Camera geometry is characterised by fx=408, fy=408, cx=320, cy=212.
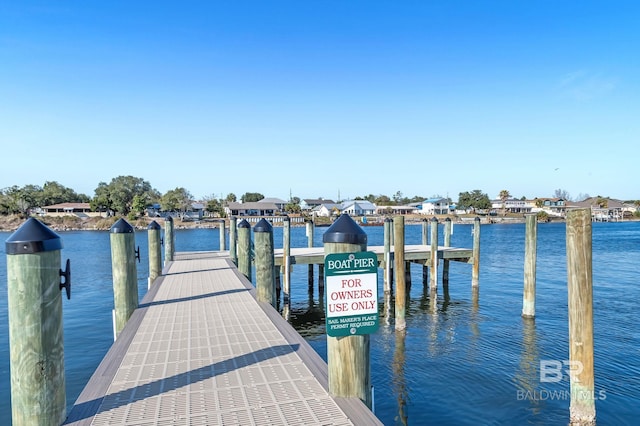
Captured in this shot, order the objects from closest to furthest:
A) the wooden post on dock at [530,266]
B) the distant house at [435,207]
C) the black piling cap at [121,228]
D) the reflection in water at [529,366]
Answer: the black piling cap at [121,228] < the reflection in water at [529,366] < the wooden post on dock at [530,266] < the distant house at [435,207]

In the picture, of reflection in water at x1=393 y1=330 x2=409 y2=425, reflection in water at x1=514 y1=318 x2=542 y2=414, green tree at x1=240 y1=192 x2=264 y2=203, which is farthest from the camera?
green tree at x1=240 y1=192 x2=264 y2=203

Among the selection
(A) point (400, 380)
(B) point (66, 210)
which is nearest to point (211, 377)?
(A) point (400, 380)

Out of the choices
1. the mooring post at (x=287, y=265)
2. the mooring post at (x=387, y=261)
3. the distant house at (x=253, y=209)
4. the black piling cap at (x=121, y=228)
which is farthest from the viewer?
the distant house at (x=253, y=209)

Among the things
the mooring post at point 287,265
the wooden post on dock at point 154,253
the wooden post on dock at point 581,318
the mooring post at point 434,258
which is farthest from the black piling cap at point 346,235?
the mooring post at point 434,258

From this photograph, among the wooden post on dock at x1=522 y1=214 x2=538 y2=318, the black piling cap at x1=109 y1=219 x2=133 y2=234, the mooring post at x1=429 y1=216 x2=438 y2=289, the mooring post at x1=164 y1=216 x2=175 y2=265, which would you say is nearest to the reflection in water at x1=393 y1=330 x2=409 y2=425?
the wooden post on dock at x1=522 y1=214 x2=538 y2=318

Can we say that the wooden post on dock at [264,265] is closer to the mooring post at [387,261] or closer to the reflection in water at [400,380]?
the reflection in water at [400,380]

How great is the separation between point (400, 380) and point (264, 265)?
15.4 ft

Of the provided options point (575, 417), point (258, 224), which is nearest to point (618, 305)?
point (575, 417)

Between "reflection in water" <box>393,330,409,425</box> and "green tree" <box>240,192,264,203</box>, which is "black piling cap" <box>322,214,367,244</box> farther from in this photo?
"green tree" <box>240,192,264,203</box>

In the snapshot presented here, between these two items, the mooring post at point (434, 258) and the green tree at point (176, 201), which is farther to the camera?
the green tree at point (176, 201)

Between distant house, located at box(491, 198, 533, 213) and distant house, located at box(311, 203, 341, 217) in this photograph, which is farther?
distant house, located at box(491, 198, 533, 213)

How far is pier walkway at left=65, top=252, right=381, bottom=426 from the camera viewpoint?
4043 mm

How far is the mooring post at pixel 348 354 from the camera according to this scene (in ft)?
14.2

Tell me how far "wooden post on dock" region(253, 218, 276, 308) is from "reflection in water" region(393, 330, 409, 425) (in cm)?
367
